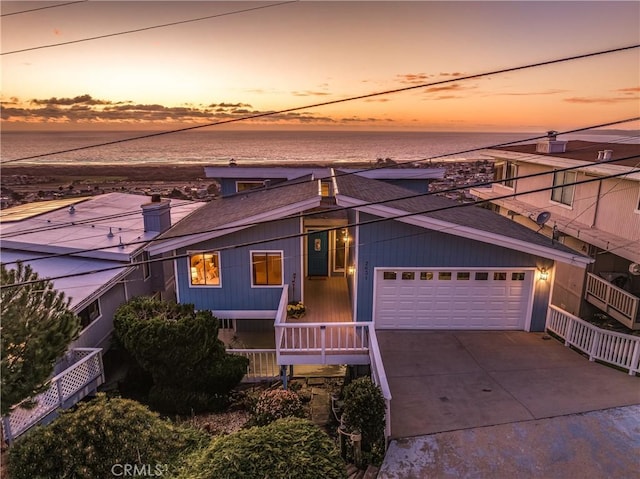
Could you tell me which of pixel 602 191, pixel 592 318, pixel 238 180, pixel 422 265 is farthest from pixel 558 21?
pixel 238 180

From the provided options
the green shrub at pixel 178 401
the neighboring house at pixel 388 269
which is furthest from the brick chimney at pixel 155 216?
the green shrub at pixel 178 401

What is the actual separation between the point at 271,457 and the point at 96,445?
296 centimetres

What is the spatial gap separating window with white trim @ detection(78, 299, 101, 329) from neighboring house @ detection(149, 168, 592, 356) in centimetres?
243

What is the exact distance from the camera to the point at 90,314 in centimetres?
1123

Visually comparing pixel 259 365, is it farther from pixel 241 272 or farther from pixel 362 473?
pixel 362 473

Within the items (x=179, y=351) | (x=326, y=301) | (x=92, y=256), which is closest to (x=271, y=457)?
(x=179, y=351)

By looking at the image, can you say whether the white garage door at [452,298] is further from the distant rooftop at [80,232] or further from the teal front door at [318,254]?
the distant rooftop at [80,232]

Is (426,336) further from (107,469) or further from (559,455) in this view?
(107,469)

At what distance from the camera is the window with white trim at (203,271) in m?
11.5

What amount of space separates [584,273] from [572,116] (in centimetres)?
2072

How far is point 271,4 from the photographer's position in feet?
29.3

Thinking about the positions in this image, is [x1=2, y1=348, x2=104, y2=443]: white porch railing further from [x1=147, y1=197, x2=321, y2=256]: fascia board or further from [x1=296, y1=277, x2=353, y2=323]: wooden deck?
[x1=296, y1=277, x2=353, y2=323]: wooden deck

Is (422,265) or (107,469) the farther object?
(422,265)

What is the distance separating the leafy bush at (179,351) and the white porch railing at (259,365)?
0.74m
